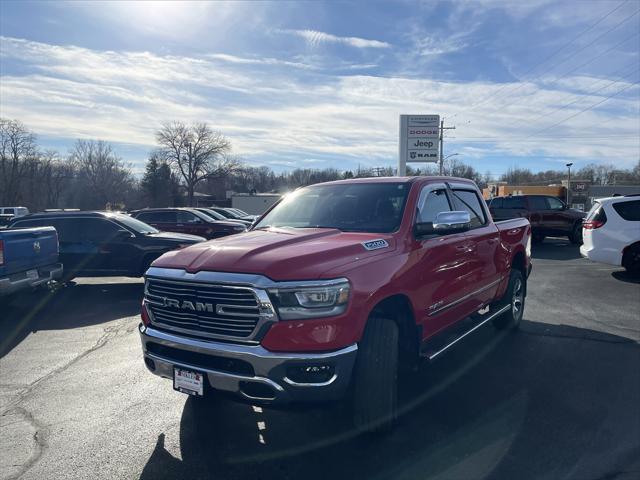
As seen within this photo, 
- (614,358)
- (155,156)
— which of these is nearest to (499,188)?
(155,156)

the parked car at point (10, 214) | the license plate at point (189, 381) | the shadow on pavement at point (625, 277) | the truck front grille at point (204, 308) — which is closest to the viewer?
the truck front grille at point (204, 308)

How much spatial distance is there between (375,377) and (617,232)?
32.3 feet

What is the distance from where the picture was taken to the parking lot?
3211mm

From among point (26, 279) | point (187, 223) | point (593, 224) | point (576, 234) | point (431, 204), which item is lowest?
point (576, 234)

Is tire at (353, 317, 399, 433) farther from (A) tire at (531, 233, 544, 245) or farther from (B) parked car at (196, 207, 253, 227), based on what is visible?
(A) tire at (531, 233, 544, 245)

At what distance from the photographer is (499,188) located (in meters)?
59.8

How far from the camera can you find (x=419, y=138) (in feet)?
115

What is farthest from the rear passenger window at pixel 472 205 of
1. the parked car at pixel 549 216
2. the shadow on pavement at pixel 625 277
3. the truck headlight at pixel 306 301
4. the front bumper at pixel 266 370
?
the parked car at pixel 549 216

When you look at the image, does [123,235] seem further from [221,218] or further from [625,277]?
[625,277]

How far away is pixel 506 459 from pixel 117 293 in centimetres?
876

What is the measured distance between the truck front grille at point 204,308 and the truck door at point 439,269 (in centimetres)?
144

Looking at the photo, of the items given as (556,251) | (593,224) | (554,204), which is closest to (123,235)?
(593,224)

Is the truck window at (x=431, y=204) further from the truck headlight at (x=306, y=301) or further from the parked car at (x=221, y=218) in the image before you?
the parked car at (x=221, y=218)

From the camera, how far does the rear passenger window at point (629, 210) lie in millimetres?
10509
